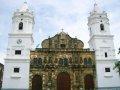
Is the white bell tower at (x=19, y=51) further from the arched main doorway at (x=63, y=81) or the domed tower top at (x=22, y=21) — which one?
the arched main doorway at (x=63, y=81)

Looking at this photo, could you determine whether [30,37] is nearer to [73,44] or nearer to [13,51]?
[13,51]

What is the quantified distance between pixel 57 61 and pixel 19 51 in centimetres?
658

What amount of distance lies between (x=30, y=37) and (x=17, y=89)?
30.4 ft

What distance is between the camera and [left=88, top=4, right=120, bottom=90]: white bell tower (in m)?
39.9

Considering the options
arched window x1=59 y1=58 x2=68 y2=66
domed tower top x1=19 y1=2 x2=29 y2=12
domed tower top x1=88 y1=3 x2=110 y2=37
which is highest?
domed tower top x1=19 y1=2 x2=29 y2=12

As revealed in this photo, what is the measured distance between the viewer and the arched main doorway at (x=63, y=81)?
132ft

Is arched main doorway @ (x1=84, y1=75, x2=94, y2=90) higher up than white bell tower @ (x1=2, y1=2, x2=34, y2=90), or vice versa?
white bell tower @ (x1=2, y1=2, x2=34, y2=90)

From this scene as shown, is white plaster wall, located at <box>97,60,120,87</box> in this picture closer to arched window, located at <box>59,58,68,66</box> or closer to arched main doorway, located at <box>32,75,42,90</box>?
arched window, located at <box>59,58,68,66</box>

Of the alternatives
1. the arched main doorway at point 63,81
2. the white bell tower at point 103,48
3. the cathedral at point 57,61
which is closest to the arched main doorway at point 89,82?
the cathedral at point 57,61

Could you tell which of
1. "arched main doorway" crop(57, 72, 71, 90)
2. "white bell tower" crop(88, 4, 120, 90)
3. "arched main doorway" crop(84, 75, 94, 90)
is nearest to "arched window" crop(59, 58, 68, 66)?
"arched main doorway" crop(57, 72, 71, 90)

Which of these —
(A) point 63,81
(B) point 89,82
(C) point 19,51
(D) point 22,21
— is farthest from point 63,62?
(D) point 22,21

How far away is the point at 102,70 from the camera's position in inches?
1596

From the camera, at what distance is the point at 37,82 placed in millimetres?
39969

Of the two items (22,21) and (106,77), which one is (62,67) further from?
(22,21)
